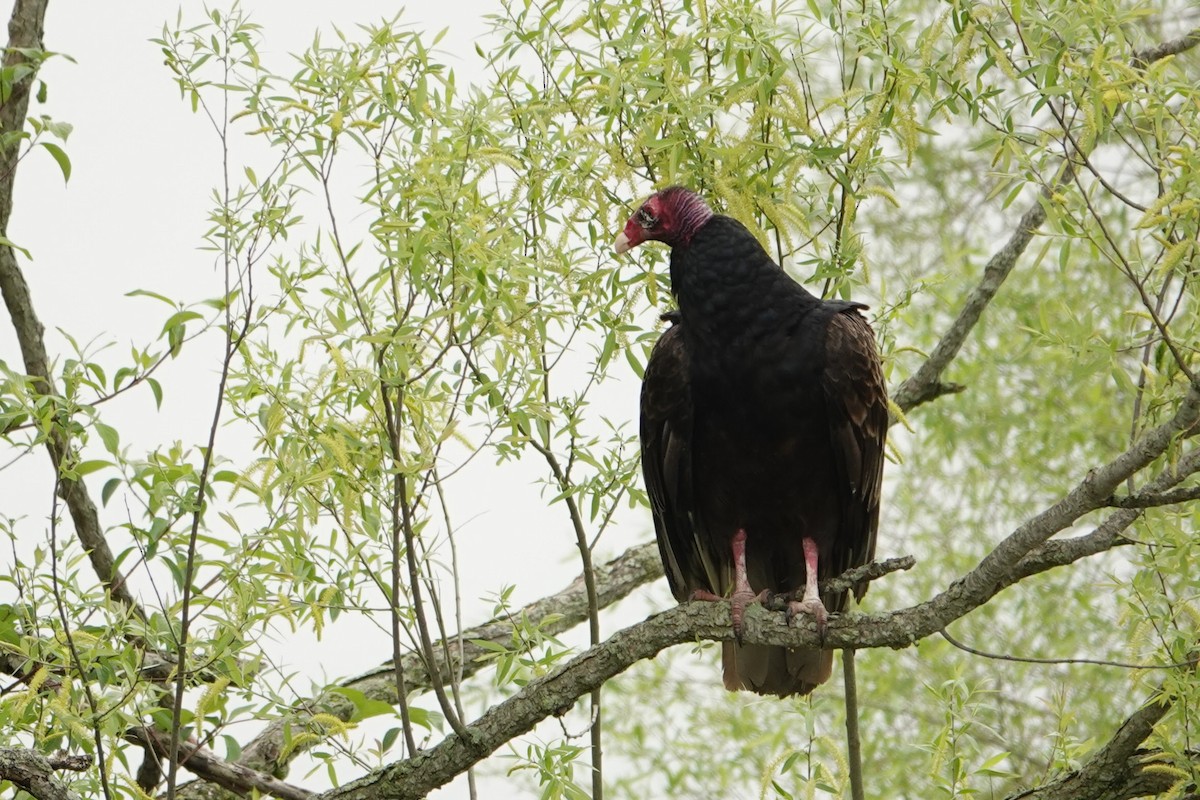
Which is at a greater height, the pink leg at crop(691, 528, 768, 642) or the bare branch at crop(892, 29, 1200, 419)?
the bare branch at crop(892, 29, 1200, 419)

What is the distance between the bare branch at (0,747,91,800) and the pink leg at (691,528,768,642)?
4.65 ft

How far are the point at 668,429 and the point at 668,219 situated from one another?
54 centimetres

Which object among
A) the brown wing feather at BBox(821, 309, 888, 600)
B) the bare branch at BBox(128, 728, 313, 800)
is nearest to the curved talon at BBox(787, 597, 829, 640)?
the brown wing feather at BBox(821, 309, 888, 600)

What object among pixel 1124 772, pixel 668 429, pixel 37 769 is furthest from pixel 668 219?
pixel 37 769

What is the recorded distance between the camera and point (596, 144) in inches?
121

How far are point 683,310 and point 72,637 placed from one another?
1.67 m

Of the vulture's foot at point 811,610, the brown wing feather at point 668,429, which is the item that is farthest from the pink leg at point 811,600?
the brown wing feather at point 668,429

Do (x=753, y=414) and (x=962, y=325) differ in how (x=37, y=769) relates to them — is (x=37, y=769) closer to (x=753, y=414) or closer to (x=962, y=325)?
(x=753, y=414)

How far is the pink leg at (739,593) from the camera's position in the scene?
3189 millimetres

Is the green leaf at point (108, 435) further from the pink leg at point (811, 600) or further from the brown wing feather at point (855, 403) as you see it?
the brown wing feather at point (855, 403)

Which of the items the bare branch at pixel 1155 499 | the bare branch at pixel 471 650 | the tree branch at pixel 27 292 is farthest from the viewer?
the bare branch at pixel 471 650

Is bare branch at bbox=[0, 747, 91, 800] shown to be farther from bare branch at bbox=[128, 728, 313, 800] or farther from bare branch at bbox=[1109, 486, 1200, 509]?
bare branch at bbox=[1109, 486, 1200, 509]

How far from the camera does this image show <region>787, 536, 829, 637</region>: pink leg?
306cm

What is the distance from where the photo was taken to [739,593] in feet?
10.9
